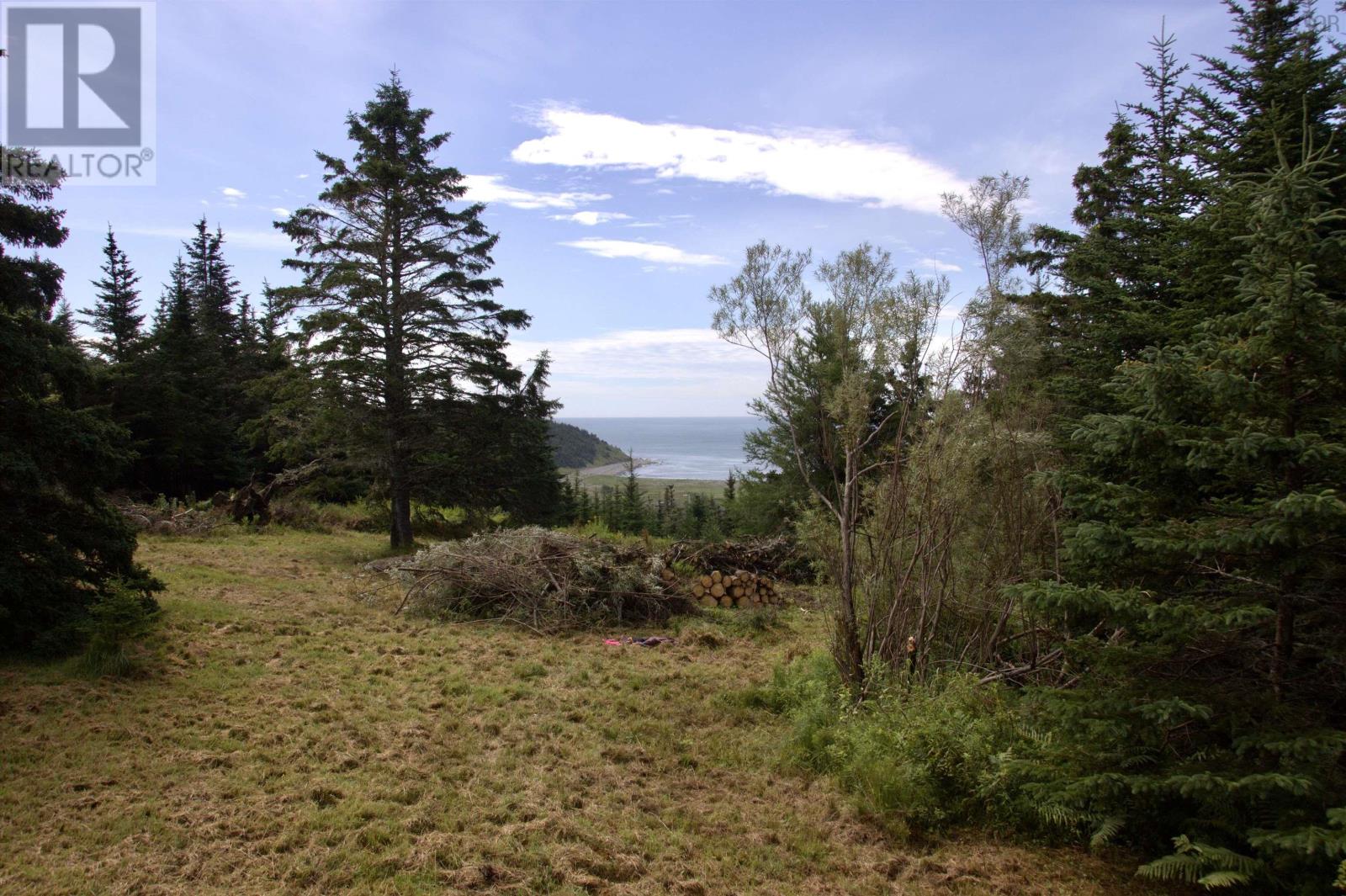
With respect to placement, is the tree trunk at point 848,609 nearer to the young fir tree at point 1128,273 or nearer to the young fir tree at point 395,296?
the young fir tree at point 1128,273

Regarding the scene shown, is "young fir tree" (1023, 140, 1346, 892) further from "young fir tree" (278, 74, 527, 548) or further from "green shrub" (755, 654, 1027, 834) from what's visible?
"young fir tree" (278, 74, 527, 548)

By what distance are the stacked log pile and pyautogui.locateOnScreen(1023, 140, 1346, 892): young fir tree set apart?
25.0ft

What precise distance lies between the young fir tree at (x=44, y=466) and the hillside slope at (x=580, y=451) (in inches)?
2600

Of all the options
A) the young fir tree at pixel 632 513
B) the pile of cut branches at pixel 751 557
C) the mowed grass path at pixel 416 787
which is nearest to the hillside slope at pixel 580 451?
the young fir tree at pixel 632 513

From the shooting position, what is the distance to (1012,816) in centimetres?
406

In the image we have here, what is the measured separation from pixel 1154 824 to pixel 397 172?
46.7 feet

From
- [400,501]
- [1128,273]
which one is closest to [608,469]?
[400,501]

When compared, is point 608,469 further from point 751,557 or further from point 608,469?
point 751,557

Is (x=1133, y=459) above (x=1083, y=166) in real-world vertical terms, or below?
below

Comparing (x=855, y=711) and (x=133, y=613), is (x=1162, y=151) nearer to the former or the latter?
(x=855, y=711)

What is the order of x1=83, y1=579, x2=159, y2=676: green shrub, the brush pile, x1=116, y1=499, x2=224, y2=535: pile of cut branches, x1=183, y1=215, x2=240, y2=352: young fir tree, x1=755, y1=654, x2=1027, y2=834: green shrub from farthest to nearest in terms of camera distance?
x1=183, y1=215, x2=240, y2=352: young fir tree, x1=116, y1=499, x2=224, y2=535: pile of cut branches, the brush pile, x1=83, y1=579, x2=159, y2=676: green shrub, x1=755, y1=654, x2=1027, y2=834: green shrub

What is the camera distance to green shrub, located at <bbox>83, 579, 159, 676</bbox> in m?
5.77

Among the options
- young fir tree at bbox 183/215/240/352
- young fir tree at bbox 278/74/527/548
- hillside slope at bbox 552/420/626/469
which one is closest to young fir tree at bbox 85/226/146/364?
young fir tree at bbox 183/215/240/352

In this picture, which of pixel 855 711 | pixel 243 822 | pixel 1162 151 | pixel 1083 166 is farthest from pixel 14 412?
pixel 1083 166
